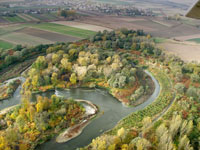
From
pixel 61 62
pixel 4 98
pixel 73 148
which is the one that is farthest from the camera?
pixel 61 62

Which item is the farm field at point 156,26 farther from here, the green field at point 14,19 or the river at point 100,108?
the river at point 100,108

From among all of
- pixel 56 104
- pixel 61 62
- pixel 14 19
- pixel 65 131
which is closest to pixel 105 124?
pixel 65 131

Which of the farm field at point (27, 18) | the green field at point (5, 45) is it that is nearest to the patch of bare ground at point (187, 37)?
the farm field at point (27, 18)

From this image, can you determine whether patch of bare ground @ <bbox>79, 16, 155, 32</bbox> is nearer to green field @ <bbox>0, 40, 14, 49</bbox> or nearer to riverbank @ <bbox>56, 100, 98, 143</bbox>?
green field @ <bbox>0, 40, 14, 49</bbox>

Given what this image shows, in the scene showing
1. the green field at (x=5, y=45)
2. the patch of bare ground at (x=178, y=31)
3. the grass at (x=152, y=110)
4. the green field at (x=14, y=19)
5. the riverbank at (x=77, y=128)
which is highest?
the green field at (x=14, y=19)

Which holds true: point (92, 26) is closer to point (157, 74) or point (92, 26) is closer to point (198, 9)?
point (157, 74)

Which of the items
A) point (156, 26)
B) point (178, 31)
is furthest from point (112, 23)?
point (178, 31)
